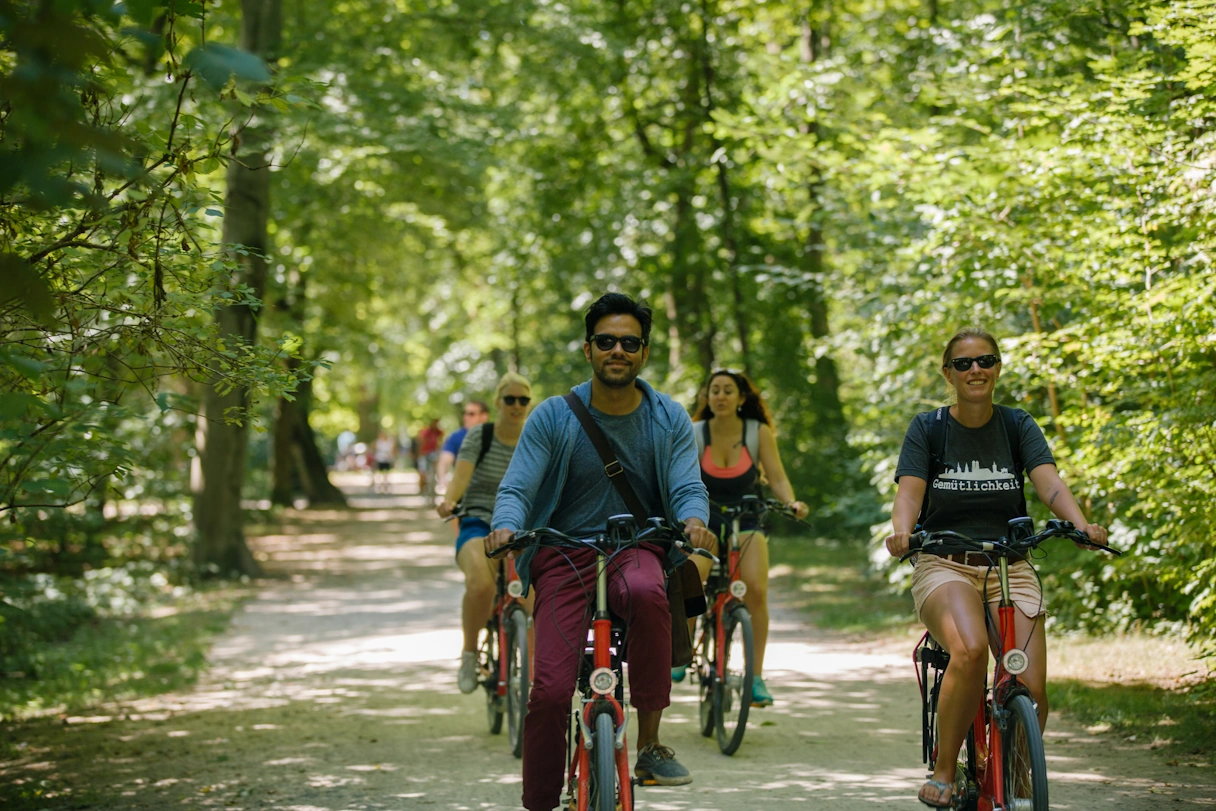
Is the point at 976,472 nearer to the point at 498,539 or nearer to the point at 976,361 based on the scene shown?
the point at 976,361


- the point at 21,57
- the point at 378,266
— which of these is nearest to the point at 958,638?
the point at 21,57

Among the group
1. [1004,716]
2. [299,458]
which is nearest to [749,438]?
[1004,716]

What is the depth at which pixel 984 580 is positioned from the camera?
15.3 feet

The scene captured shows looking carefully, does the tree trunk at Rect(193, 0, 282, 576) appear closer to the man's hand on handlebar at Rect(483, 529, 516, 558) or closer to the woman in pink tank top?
the woman in pink tank top

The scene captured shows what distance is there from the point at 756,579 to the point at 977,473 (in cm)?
290

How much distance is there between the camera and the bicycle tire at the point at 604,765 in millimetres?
4043

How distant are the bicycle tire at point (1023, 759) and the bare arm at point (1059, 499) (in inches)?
→ 25.1

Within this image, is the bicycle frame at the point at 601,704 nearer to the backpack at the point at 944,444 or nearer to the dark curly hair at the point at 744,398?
the backpack at the point at 944,444

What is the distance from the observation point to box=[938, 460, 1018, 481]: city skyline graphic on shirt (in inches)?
189

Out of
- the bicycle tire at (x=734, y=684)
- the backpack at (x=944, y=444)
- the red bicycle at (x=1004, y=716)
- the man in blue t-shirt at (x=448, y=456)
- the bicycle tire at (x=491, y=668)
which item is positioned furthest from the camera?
the man in blue t-shirt at (x=448, y=456)

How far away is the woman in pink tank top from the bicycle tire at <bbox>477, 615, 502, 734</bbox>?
3.56 feet

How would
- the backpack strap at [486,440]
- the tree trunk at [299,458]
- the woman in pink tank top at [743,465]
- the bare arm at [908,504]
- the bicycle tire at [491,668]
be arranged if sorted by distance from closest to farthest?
the bare arm at [908,504], the woman in pink tank top at [743,465], the bicycle tire at [491,668], the backpack strap at [486,440], the tree trunk at [299,458]

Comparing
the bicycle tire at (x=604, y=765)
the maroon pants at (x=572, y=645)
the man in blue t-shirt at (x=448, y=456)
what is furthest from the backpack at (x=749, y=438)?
the bicycle tire at (x=604, y=765)

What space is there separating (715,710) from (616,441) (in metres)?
2.98
